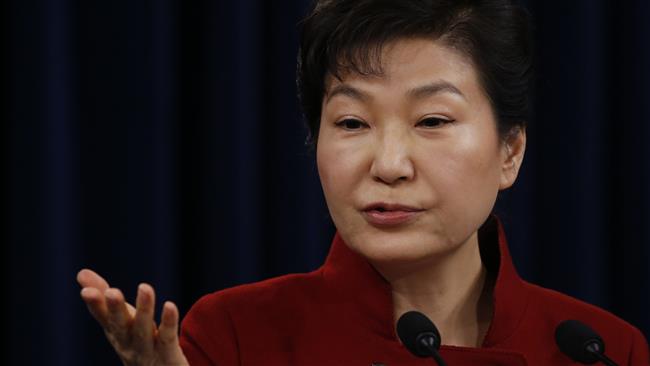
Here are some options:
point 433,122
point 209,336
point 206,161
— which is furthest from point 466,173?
point 206,161

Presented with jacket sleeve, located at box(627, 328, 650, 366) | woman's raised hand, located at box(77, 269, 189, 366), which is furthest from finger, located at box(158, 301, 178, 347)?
jacket sleeve, located at box(627, 328, 650, 366)

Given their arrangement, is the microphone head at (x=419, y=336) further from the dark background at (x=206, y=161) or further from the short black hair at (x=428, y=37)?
the dark background at (x=206, y=161)

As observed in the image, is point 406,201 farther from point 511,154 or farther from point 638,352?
point 638,352

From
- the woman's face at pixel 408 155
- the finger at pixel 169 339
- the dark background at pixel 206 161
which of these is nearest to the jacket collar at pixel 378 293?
the woman's face at pixel 408 155

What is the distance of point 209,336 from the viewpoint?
1.34m

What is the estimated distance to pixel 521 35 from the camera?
1379 mm

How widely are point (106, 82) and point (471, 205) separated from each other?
0.81 m

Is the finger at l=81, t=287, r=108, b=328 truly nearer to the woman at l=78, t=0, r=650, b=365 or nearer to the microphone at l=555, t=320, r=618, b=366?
the woman at l=78, t=0, r=650, b=365

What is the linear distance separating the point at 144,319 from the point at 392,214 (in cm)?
34

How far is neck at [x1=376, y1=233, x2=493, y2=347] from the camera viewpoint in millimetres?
1361

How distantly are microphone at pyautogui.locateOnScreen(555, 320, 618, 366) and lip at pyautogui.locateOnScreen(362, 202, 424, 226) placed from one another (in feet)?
0.72

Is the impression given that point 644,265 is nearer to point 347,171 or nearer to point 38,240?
point 347,171

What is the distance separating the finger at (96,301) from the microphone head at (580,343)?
0.50m

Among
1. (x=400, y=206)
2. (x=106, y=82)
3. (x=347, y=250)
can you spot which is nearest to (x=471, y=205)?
(x=400, y=206)
